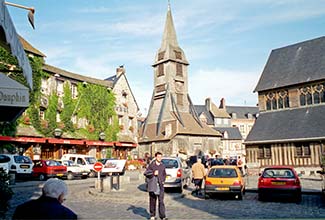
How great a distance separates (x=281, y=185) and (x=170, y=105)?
116ft

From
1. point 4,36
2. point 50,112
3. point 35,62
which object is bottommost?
point 4,36

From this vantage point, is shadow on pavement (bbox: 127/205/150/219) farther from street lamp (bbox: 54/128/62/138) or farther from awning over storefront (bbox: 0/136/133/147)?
street lamp (bbox: 54/128/62/138)

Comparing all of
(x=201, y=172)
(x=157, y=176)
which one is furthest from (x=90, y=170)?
(x=157, y=176)

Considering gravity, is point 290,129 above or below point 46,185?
above

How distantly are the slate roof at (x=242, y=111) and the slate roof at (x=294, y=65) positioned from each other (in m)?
51.4

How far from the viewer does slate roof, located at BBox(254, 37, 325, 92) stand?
108ft

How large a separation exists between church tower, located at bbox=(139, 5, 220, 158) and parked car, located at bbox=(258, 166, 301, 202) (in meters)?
30.4

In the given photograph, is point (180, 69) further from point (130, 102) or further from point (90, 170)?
point (90, 170)

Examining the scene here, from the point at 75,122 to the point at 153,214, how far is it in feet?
91.0

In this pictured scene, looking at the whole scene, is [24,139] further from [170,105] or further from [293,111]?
[170,105]

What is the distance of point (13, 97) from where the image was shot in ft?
21.8

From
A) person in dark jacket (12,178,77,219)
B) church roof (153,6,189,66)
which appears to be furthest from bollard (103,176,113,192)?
Result: church roof (153,6,189,66)

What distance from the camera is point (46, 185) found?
147 inches

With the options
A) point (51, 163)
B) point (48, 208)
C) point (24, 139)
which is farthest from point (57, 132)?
point (48, 208)
